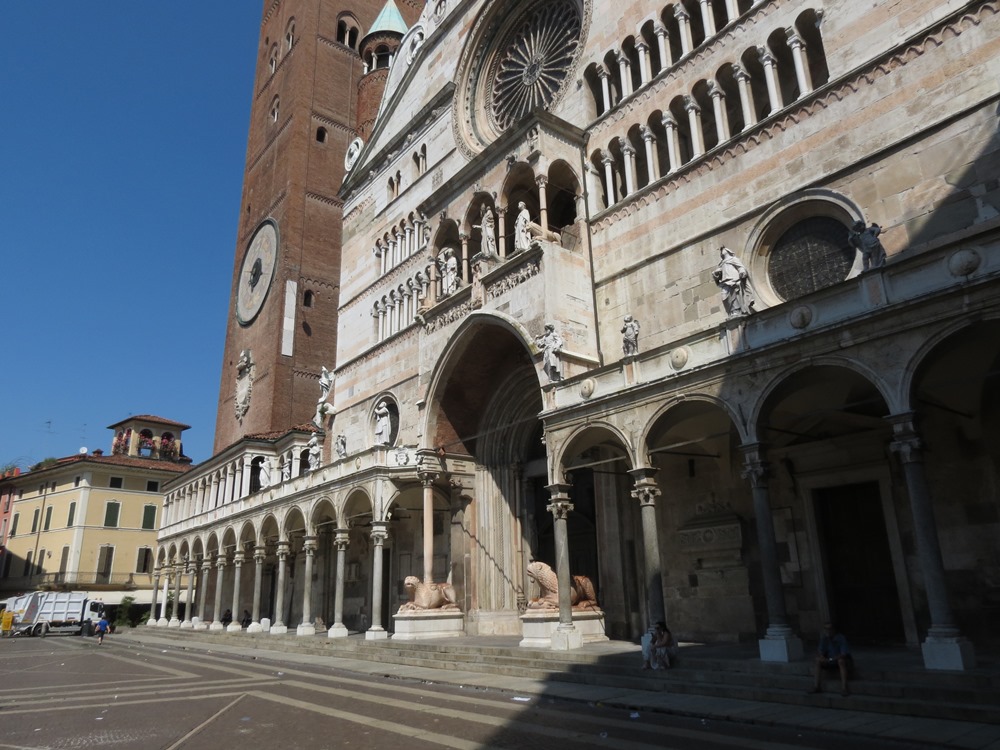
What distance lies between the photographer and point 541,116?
20.2 m

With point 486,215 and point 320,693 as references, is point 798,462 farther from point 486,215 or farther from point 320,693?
point 486,215

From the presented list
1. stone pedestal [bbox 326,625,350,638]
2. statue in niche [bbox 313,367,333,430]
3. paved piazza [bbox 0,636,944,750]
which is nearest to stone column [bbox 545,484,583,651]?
paved piazza [bbox 0,636,944,750]

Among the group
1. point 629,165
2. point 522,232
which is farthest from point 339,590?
point 629,165

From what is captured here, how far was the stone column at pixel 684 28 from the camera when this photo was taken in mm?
18578

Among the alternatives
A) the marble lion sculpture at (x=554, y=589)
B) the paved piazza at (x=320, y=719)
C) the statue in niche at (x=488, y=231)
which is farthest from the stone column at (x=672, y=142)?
the paved piazza at (x=320, y=719)

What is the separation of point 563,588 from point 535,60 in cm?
1755

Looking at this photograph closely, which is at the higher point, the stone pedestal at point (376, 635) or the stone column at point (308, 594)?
the stone column at point (308, 594)

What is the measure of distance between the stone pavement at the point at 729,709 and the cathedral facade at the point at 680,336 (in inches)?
63.3

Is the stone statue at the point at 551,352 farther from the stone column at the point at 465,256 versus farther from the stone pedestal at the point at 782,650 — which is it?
the stone pedestal at the point at 782,650

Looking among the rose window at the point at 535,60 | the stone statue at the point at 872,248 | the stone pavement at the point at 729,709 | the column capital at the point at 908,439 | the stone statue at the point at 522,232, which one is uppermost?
the rose window at the point at 535,60

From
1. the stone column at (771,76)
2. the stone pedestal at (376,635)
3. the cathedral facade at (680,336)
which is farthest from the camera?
the stone pedestal at (376,635)

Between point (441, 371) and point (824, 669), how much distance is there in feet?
47.5

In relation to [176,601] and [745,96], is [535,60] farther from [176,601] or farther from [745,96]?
[176,601]

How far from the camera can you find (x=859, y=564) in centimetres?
1435
